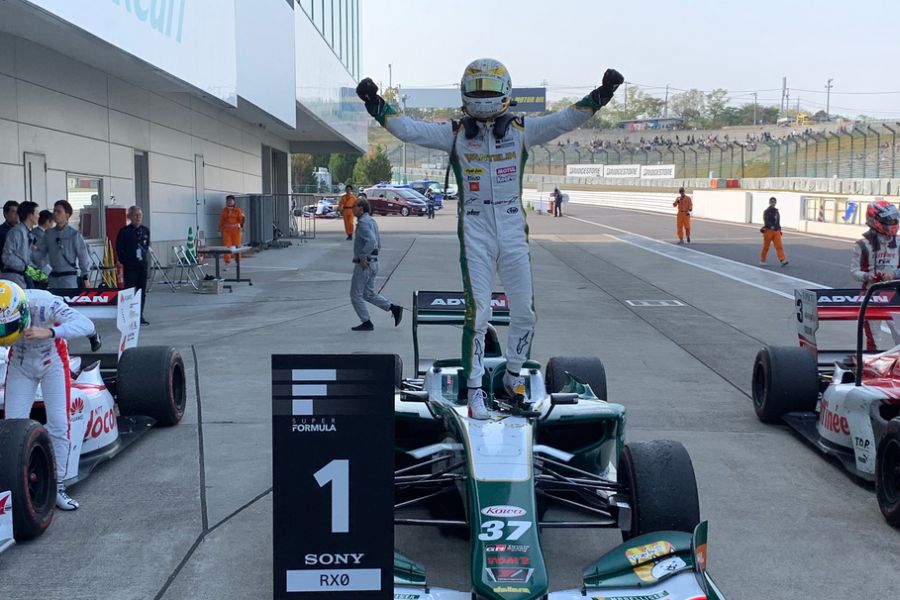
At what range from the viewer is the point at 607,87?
540cm

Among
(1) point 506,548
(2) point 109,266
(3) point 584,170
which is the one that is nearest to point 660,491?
(1) point 506,548

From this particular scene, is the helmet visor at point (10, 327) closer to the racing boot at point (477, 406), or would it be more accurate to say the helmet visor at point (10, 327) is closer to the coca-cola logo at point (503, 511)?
the racing boot at point (477, 406)

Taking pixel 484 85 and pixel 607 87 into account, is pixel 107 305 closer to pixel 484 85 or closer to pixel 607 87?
→ pixel 484 85

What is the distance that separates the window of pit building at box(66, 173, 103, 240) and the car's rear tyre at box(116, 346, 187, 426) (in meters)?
8.26

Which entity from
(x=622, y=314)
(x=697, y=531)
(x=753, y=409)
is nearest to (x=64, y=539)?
(x=697, y=531)

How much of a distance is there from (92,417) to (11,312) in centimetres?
132

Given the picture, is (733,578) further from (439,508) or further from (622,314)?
(622,314)

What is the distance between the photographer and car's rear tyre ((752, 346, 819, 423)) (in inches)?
309

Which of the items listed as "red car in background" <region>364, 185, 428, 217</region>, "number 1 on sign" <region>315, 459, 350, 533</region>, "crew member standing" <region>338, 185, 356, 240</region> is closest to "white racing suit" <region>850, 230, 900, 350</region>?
"number 1 on sign" <region>315, 459, 350, 533</region>

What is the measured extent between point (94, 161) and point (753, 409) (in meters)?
11.9

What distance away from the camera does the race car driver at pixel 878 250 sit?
354 inches

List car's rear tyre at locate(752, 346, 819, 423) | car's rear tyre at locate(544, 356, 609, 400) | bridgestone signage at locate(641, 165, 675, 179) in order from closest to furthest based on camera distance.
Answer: car's rear tyre at locate(544, 356, 609, 400) < car's rear tyre at locate(752, 346, 819, 423) < bridgestone signage at locate(641, 165, 675, 179)

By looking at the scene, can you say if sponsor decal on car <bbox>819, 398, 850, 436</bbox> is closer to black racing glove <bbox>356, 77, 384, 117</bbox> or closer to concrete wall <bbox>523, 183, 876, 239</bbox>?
black racing glove <bbox>356, 77, 384, 117</bbox>

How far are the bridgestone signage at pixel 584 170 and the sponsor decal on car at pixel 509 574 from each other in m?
77.9
